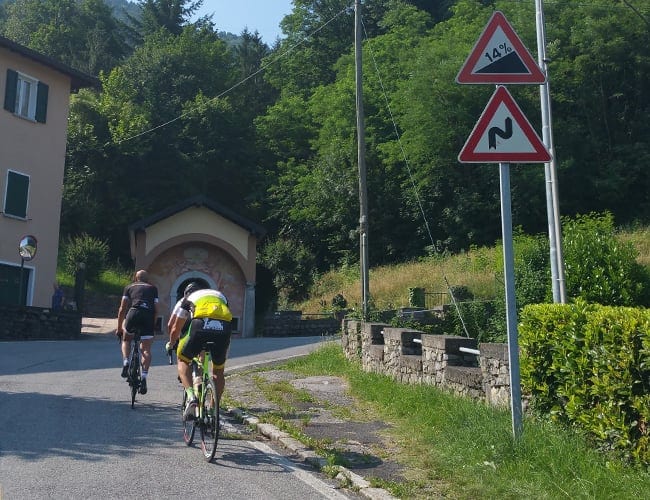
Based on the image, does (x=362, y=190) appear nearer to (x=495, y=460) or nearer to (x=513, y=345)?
(x=513, y=345)

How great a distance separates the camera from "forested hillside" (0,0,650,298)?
40438 millimetres

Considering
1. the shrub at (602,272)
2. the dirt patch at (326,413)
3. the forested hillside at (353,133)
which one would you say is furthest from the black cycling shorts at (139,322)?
the forested hillside at (353,133)

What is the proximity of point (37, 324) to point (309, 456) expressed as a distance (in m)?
18.3

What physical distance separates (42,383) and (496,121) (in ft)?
28.7

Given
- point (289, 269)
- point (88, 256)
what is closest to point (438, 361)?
point (289, 269)

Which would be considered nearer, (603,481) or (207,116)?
(603,481)

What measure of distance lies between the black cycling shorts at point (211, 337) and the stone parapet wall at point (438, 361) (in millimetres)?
3088

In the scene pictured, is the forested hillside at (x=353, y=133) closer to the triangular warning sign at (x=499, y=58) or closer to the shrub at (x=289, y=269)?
the shrub at (x=289, y=269)

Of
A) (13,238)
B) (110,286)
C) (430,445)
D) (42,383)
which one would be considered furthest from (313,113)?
(430,445)

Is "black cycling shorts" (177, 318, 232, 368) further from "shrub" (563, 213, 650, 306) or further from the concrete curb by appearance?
"shrub" (563, 213, 650, 306)

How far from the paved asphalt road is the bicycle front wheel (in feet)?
0.42

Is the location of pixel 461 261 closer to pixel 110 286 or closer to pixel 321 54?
pixel 110 286

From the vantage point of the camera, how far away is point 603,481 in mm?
5637

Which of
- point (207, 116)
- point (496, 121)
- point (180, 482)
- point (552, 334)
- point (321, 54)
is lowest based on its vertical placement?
point (180, 482)
